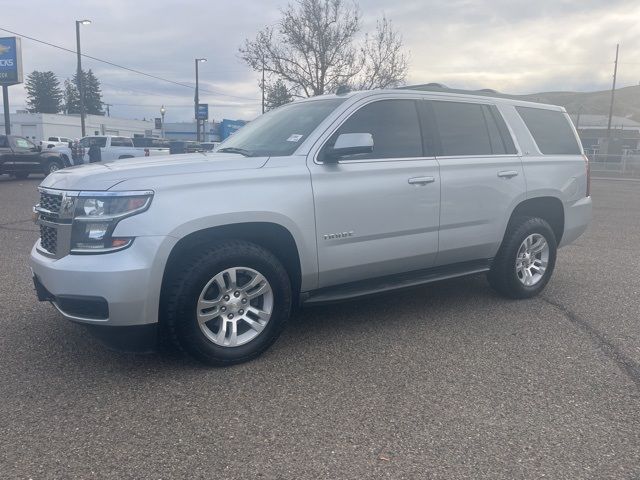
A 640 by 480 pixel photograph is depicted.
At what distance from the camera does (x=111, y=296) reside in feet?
11.5

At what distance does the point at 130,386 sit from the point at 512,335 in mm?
2940

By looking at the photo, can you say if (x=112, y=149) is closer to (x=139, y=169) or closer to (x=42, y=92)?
(x=139, y=169)

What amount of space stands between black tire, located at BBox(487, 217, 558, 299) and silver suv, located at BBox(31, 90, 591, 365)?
16mm

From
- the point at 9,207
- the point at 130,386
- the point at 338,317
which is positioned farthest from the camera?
the point at 9,207

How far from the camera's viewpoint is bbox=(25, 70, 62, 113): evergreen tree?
109 metres

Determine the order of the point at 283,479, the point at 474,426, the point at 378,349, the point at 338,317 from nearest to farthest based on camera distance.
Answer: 1. the point at 283,479
2. the point at 474,426
3. the point at 378,349
4. the point at 338,317

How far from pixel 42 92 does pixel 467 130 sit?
391ft

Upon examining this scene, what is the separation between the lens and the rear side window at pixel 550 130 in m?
5.88

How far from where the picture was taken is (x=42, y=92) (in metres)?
109

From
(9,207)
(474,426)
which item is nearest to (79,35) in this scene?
(9,207)

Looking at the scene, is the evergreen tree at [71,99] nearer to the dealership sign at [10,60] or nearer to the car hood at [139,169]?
the dealership sign at [10,60]

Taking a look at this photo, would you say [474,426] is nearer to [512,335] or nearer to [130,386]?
[512,335]

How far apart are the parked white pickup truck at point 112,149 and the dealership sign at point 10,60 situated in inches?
317

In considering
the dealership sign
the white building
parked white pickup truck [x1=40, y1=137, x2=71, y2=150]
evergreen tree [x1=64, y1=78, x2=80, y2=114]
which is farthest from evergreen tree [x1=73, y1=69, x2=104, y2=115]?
the dealership sign
